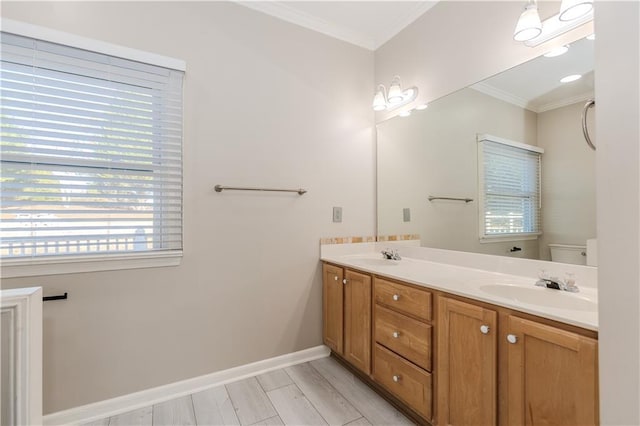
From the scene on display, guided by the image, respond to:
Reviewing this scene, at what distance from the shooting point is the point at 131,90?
175 cm

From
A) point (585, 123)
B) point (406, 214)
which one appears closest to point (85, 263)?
point (406, 214)

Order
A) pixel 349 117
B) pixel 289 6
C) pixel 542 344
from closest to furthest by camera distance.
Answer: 1. pixel 542 344
2. pixel 289 6
3. pixel 349 117

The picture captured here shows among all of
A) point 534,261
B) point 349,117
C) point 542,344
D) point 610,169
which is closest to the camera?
point 610,169

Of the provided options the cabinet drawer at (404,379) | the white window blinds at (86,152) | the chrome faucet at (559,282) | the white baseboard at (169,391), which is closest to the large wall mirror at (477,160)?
the chrome faucet at (559,282)

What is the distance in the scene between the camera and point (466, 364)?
4.25 feet

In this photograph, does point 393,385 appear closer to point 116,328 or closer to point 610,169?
point 610,169

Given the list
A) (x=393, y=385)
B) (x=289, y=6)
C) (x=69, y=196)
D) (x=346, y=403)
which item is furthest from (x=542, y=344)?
(x=289, y=6)

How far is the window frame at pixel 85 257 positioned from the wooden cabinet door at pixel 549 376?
1.82 metres

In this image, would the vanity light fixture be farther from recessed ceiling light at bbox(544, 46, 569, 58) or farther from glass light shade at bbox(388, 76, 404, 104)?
glass light shade at bbox(388, 76, 404, 104)

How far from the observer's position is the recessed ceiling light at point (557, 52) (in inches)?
56.7

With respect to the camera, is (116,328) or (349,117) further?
(349,117)

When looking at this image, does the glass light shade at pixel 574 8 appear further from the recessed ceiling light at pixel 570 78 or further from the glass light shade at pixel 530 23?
the recessed ceiling light at pixel 570 78

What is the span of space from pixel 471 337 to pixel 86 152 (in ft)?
7.12

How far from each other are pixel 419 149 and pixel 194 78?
5.48 feet
